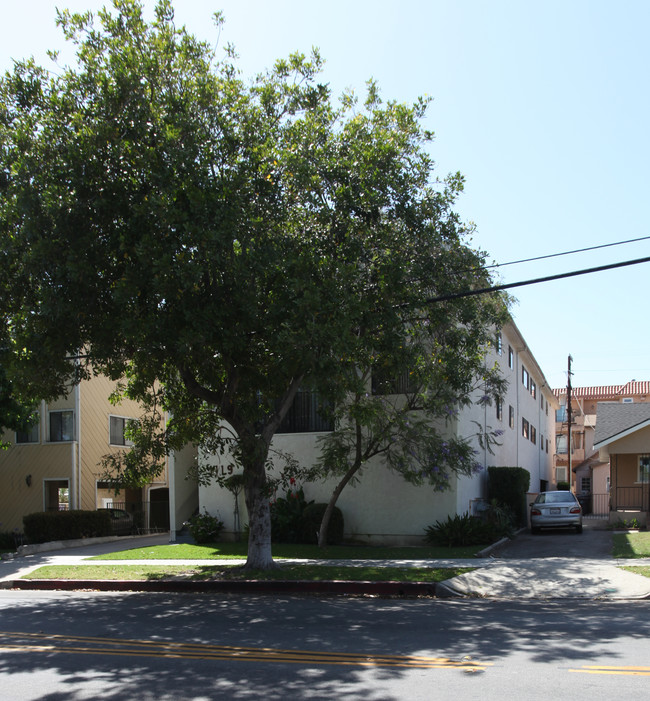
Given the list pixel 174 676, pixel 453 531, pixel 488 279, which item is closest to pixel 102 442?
pixel 453 531

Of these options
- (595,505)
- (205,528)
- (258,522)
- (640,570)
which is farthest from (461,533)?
(595,505)

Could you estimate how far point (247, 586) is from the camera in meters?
13.4

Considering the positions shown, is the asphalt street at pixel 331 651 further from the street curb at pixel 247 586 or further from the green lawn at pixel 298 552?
the green lawn at pixel 298 552

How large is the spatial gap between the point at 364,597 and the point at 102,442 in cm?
1936

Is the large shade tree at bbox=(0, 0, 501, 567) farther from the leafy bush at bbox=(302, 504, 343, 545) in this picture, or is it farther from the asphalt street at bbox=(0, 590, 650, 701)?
the leafy bush at bbox=(302, 504, 343, 545)

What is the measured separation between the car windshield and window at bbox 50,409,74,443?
17.4 meters

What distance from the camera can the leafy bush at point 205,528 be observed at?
2120 cm

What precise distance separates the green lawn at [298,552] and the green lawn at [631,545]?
3196 millimetres

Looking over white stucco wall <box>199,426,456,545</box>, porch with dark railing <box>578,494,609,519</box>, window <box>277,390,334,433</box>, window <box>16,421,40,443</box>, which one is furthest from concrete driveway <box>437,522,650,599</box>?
porch with dark railing <box>578,494,609,519</box>

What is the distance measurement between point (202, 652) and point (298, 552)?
1029 cm

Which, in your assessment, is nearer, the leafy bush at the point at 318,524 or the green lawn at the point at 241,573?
the green lawn at the point at 241,573

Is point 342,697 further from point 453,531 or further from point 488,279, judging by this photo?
point 453,531

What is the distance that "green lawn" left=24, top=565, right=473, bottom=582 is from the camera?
13.2 meters

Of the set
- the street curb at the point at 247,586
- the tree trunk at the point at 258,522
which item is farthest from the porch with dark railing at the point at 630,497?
the street curb at the point at 247,586
